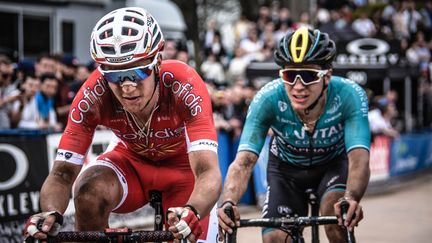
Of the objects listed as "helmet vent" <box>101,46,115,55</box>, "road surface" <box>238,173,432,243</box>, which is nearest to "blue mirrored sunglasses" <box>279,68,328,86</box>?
"helmet vent" <box>101,46,115,55</box>

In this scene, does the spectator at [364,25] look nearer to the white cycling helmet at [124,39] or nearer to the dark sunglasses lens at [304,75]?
the dark sunglasses lens at [304,75]

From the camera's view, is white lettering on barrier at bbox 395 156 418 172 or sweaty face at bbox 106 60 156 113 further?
white lettering on barrier at bbox 395 156 418 172

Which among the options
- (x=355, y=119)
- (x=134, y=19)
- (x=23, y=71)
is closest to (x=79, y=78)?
(x=23, y=71)

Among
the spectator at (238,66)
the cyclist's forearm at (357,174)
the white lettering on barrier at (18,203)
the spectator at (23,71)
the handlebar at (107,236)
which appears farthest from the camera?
the spectator at (238,66)

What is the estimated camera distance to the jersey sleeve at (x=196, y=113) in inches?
193

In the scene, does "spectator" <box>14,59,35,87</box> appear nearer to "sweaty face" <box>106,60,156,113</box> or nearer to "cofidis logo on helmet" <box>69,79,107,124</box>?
"cofidis logo on helmet" <box>69,79,107,124</box>

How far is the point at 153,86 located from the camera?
4938 mm

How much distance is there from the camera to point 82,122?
5055 millimetres

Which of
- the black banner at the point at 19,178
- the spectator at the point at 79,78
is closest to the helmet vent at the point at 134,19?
the black banner at the point at 19,178

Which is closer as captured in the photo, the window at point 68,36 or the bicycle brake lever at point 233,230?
the bicycle brake lever at point 233,230

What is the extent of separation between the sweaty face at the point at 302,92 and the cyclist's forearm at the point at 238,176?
475 mm

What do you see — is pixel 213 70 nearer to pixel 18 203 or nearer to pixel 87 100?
pixel 18 203

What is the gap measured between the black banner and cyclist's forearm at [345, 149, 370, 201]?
4.83 meters

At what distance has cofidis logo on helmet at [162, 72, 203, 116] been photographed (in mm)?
5016
